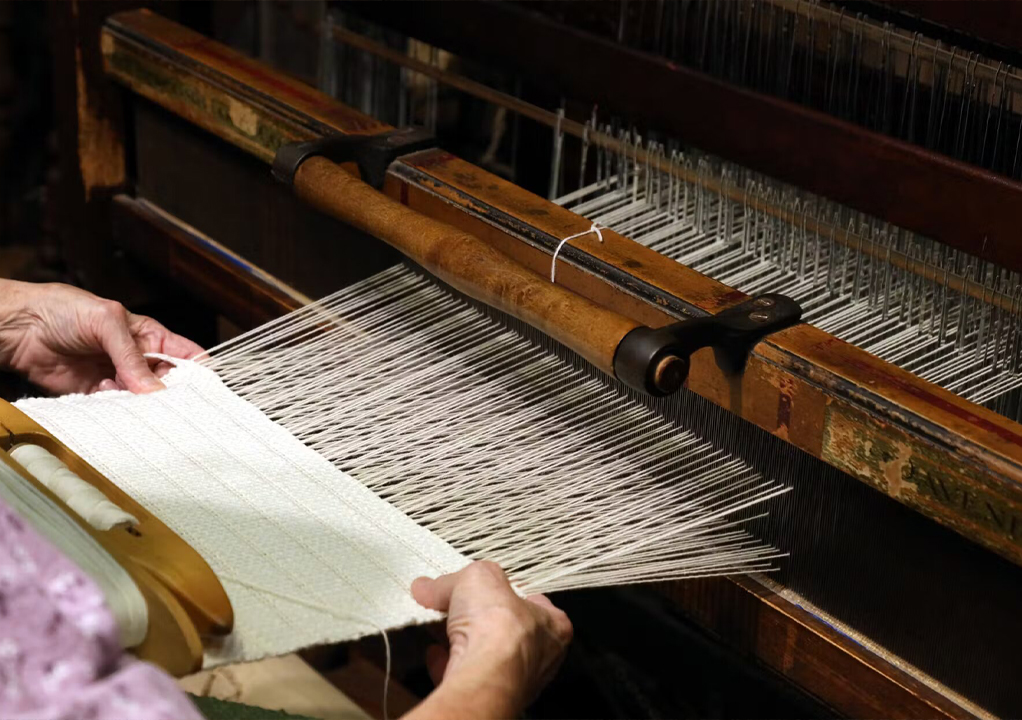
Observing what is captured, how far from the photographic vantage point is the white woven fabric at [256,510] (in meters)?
1.27

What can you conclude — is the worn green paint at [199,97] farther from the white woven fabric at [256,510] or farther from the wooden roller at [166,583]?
the wooden roller at [166,583]

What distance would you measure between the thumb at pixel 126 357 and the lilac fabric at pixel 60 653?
0.57 meters

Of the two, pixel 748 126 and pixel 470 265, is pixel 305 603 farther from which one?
pixel 748 126

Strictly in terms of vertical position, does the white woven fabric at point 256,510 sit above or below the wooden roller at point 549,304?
below

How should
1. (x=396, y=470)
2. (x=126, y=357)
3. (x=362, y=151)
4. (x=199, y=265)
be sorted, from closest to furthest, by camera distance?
1. (x=396, y=470)
2. (x=126, y=357)
3. (x=362, y=151)
4. (x=199, y=265)

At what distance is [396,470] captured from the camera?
1514mm

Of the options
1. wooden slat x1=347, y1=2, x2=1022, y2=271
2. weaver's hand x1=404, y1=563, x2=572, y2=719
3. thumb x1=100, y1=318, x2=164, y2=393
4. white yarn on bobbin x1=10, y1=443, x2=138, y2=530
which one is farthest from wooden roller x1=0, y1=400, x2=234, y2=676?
wooden slat x1=347, y1=2, x2=1022, y2=271

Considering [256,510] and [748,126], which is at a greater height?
[748,126]

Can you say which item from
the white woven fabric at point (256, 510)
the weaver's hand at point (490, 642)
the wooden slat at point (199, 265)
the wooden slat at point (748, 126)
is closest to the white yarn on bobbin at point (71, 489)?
the white woven fabric at point (256, 510)

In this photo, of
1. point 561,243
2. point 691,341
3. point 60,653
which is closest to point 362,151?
point 561,243

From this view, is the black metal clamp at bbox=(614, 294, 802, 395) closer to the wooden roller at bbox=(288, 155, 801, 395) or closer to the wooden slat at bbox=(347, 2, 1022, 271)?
the wooden roller at bbox=(288, 155, 801, 395)

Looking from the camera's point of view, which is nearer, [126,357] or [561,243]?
[561,243]

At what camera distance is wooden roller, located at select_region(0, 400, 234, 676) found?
115 cm

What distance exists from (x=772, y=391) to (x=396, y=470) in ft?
1.36
